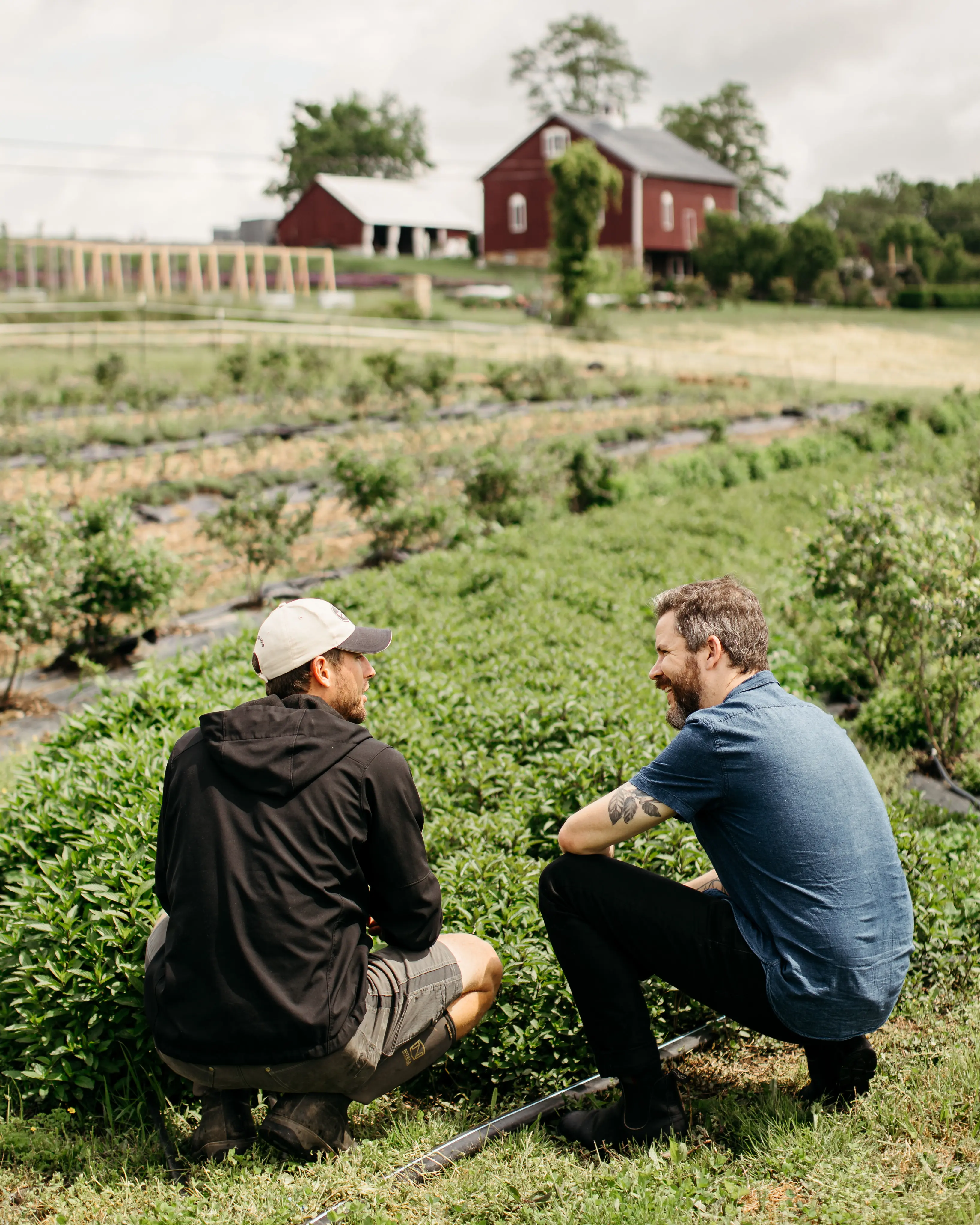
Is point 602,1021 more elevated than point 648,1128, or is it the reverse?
point 602,1021

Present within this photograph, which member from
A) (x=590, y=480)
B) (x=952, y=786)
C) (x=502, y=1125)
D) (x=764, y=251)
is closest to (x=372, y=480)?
(x=590, y=480)

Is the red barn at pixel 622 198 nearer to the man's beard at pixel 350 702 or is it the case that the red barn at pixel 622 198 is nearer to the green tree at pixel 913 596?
the green tree at pixel 913 596

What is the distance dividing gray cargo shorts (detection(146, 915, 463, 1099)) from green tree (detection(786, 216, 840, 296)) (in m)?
44.9

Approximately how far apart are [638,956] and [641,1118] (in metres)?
0.39

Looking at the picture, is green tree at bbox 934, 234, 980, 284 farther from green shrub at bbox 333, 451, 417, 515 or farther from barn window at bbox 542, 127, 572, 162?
green shrub at bbox 333, 451, 417, 515

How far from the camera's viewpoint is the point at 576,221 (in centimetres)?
3050

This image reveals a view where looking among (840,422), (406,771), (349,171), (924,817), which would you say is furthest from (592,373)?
(349,171)

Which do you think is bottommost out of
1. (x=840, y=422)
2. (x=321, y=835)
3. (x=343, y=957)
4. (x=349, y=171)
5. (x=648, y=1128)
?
(x=648, y=1128)

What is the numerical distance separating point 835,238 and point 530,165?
12952 millimetres

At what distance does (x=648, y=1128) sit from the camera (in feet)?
8.68

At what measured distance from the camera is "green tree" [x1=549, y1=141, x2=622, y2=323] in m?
30.5

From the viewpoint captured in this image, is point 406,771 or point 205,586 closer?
point 406,771

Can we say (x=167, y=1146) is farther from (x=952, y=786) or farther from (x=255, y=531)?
(x=255, y=531)

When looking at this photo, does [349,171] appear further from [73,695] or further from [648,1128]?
[648,1128]
